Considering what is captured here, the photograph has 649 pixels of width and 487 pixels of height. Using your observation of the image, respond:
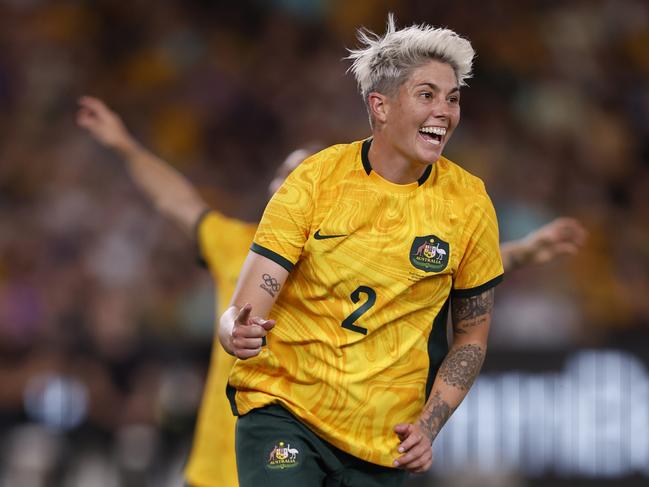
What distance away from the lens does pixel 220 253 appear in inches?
249

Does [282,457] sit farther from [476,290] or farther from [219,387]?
[219,387]

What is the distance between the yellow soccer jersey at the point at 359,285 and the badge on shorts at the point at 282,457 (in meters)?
0.11

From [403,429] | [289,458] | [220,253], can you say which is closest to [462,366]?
[403,429]

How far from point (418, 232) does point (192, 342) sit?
4320mm

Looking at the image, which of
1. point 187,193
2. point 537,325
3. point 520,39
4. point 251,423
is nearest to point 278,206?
point 251,423

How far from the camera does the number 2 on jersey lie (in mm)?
4430

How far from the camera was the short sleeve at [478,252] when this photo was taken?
4.50 meters

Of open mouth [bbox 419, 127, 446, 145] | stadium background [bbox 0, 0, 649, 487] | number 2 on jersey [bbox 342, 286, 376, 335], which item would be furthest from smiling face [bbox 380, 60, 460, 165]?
stadium background [bbox 0, 0, 649, 487]

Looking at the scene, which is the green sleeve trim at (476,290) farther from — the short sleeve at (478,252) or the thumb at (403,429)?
the thumb at (403,429)

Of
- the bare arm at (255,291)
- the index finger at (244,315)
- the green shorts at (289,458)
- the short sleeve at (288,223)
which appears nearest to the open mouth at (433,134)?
the short sleeve at (288,223)

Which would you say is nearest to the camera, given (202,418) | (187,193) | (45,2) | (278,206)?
(278,206)

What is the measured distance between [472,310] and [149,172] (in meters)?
2.77

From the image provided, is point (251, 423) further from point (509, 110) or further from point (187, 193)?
point (509, 110)

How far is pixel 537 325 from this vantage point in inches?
375
